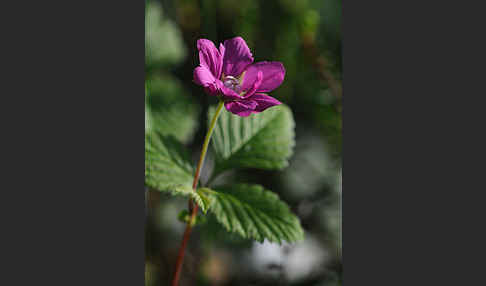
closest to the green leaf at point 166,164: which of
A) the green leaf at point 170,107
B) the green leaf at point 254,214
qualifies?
the green leaf at point 254,214

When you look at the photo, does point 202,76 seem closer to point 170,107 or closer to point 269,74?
point 269,74

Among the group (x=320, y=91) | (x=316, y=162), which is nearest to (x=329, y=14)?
(x=320, y=91)

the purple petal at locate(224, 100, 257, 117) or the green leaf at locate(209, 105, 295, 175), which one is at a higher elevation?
the purple petal at locate(224, 100, 257, 117)

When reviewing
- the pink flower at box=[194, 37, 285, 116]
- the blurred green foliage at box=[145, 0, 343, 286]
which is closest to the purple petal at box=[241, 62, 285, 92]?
the pink flower at box=[194, 37, 285, 116]

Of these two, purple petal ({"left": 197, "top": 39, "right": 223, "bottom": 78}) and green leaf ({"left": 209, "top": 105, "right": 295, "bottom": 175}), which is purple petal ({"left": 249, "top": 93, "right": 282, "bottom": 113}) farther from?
green leaf ({"left": 209, "top": 105, "right": 295, "bottom": 175})

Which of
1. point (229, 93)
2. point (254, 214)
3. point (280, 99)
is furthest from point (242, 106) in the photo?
point (280, 99)

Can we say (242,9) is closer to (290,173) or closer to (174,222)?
(290,173)
